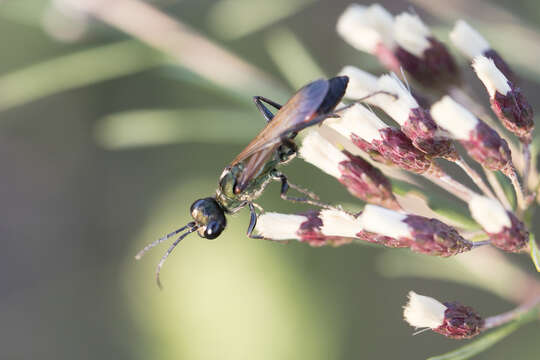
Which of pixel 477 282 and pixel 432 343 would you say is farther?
pixel 432 343

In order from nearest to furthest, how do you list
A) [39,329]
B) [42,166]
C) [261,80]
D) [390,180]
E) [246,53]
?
1. [390,180]
2. [261,80]
3. [246,53]
4. [39,329]
5. [42,166]

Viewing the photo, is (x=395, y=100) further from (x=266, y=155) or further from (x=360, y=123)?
(x=266, y=155)

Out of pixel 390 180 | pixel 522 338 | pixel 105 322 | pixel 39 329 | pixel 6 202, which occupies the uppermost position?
pixel 6 202

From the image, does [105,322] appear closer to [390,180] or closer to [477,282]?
[477,282]

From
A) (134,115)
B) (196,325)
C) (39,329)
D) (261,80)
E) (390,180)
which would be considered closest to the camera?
(390,180)

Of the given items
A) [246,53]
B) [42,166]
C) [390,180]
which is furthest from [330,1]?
[390,180]

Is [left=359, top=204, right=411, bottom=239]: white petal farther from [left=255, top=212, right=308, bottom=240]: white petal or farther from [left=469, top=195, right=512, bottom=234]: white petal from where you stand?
[left=255, top=212, right=308, bottom=240]: white petal

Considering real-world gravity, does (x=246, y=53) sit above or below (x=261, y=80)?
above

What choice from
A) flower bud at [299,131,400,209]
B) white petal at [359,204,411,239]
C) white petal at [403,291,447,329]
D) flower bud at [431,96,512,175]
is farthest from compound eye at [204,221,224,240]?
flower bud at [431,96,512,175]

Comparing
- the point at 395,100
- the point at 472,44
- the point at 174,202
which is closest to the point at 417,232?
the point at 395,100
